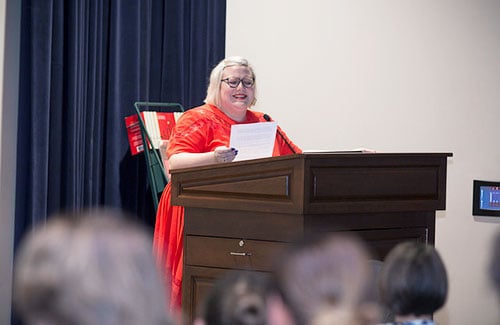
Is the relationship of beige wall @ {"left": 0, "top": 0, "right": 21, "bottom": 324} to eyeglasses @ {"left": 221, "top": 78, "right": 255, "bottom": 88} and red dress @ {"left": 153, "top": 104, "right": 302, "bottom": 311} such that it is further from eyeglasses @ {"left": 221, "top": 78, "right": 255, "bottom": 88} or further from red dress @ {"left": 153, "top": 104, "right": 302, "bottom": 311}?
eyeglasses @ {"left": 221, "top": 78, "right": 255, "bottom": 88}

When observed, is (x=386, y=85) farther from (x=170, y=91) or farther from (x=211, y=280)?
(x=211, y=280)

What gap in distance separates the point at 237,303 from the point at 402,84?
461cm

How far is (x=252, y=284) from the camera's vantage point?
3.43ft

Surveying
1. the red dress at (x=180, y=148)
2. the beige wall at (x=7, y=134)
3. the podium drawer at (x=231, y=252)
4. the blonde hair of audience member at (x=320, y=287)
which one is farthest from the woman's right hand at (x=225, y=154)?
the blonde hair of audience member at (x=320, y=287)

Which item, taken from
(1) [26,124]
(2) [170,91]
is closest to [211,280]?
(1) [26,124]

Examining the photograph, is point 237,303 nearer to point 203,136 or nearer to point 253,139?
point 253,139

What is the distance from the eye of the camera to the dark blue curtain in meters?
4.54

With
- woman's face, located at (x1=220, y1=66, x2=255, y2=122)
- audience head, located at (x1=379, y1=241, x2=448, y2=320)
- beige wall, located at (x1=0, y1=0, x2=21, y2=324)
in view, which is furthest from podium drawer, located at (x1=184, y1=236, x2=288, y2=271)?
audience head, located at (x1=379, y1=241, x2=448, y2=320)

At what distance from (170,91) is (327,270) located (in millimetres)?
4333

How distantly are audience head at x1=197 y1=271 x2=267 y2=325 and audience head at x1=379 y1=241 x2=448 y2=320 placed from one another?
28 cm

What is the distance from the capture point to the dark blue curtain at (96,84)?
14.9 feet

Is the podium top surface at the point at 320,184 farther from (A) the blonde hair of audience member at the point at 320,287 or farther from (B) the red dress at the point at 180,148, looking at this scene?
(A) the blonde hair of audience member at the point at 320,287

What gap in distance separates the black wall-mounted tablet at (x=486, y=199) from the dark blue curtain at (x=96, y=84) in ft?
6.01

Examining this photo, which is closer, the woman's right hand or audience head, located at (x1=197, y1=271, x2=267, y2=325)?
audience head, located at (x1=197, y1=271, x2=267, y2=325)
